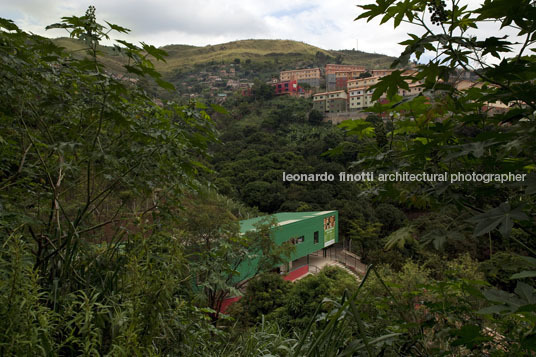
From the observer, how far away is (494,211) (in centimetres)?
67

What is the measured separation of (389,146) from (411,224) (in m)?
0.38

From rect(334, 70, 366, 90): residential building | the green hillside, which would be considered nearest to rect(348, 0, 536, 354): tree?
rect(334, 70, 366, 90): residential building

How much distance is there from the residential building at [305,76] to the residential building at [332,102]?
1740 centimetres

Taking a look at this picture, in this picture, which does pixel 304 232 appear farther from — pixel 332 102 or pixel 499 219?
pixel 332 102

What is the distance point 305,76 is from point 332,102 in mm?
20920

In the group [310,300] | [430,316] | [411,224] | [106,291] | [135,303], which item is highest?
[411,224]

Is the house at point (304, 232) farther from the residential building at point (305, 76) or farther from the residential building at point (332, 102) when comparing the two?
the residential building at point (305, 76)

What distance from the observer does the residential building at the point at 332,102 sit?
39.2 meters

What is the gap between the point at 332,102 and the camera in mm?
40094

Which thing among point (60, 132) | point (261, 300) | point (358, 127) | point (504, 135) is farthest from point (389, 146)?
point (261, 300)

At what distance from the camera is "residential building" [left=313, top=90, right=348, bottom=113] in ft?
128

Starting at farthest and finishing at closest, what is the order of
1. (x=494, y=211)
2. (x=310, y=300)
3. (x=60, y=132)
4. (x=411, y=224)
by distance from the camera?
(x=310, y=300) → (x=60, y=132) → (x=411, y=224) → (x=494, y=211)

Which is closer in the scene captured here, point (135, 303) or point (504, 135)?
point (504, 135)

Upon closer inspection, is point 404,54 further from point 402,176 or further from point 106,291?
point 106,291
